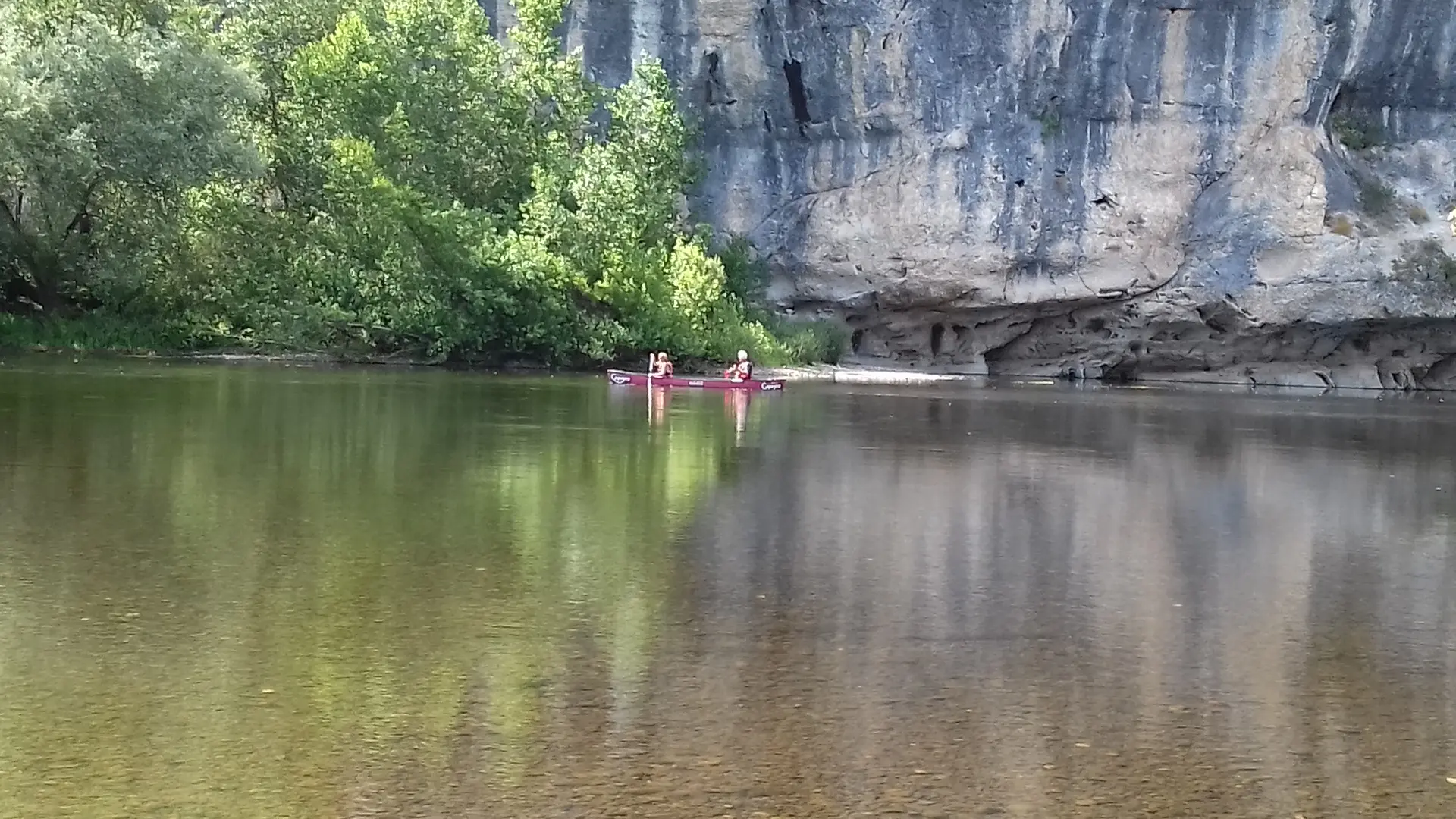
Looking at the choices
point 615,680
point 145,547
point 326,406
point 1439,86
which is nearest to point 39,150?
point 326,406

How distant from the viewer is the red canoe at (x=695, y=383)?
103ft

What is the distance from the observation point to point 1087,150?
1754 inches

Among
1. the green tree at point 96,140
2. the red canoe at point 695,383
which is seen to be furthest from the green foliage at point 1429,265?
the green tree at point 96,140

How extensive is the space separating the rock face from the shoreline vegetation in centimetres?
407

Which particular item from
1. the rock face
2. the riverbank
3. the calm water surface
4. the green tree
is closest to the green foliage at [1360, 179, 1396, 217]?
the rock face

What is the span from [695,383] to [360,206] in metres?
10.8

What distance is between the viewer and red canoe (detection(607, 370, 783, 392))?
31.4 m

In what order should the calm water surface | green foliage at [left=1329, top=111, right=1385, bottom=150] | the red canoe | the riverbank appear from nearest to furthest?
1. the calm water surface
2. the red canoe
3. the riverbank
4. green foliage at [left=1329, top=111, right=1385, bottom=150]

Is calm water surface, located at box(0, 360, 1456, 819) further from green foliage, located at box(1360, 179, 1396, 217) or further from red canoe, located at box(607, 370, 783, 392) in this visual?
green foliage, located at box(1360, 179, 1396, 217)

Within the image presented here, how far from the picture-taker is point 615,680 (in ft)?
21.4

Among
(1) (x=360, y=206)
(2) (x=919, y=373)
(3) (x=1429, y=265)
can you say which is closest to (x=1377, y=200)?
(3) (x=1429, y=265)

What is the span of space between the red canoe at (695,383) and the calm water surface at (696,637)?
1540 centimetres

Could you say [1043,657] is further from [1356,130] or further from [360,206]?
[1356,130]

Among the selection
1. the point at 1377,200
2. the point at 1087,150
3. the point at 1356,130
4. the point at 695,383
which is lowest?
the point at 695,383
